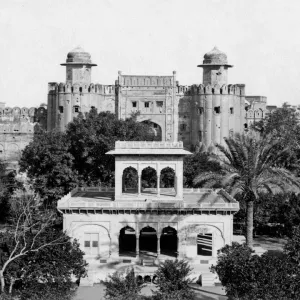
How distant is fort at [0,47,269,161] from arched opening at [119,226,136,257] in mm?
28373

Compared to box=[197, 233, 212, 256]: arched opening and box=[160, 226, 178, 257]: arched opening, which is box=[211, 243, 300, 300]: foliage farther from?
box=[160, 226, 178, 257]: arched opening

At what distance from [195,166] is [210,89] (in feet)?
68.1

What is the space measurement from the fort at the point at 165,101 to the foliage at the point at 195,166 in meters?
16.8

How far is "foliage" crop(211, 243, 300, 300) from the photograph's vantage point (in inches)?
941

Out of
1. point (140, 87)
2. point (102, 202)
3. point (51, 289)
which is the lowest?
point (51, 289)

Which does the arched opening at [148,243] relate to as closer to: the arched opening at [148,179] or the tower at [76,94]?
the arched opening at [148,179]

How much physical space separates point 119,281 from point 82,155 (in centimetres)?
2185

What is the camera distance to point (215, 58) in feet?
224

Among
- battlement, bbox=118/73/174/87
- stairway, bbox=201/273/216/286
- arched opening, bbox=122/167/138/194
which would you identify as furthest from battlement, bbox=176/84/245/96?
stairway, bbox=201/273/216/286

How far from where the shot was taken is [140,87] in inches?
2621

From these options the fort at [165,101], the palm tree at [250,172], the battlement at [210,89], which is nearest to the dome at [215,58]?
the fort at [165,101]

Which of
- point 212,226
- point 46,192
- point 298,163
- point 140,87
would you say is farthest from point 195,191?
point 140,87

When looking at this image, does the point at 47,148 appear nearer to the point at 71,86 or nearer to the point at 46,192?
the point at 46,192

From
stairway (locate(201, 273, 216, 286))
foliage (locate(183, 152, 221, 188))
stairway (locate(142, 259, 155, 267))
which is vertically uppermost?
foliage (locate(183, 152, 221, 188))
